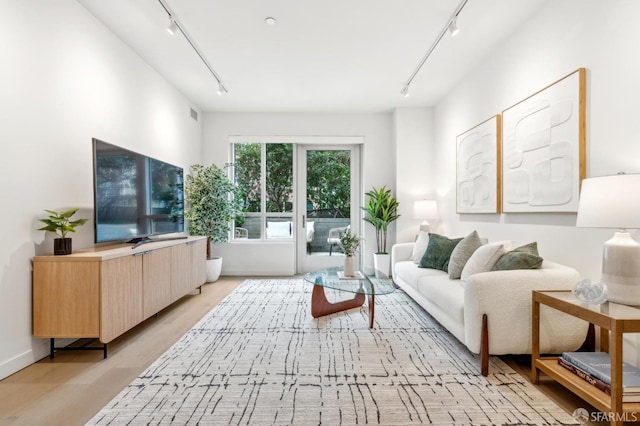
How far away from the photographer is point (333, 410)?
1.76 m

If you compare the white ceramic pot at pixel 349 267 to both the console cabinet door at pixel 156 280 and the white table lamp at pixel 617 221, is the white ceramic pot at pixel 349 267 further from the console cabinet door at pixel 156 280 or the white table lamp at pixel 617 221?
the white table lamp at pixel 617 221

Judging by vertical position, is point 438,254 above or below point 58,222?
below

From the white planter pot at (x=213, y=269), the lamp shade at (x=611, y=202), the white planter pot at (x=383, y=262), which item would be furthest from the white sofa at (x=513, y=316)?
the white planter pot at (x=213, y=269)

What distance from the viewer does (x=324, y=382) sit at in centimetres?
205

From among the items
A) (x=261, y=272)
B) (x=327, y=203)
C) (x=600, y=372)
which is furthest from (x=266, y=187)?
(x=600, y=372)

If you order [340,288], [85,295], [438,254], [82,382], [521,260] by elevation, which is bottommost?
[82,382]

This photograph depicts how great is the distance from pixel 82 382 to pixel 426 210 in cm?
427

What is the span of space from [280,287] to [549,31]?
4.02 m

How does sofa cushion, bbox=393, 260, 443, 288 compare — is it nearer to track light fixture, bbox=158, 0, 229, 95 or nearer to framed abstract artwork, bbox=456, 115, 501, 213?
framed abstract artwork, bbox=456, 115, 501, 213

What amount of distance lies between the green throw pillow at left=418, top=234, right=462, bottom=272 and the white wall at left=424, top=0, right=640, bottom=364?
1.45 feet

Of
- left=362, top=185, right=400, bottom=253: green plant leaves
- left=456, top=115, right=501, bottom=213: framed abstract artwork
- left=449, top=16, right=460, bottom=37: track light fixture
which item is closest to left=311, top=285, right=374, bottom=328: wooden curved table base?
left=456, top=115, right=501, bottom=213: framed abstract artwork

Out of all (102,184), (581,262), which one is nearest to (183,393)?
(102,184)

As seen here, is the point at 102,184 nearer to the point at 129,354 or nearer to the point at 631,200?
the point at 129,354
